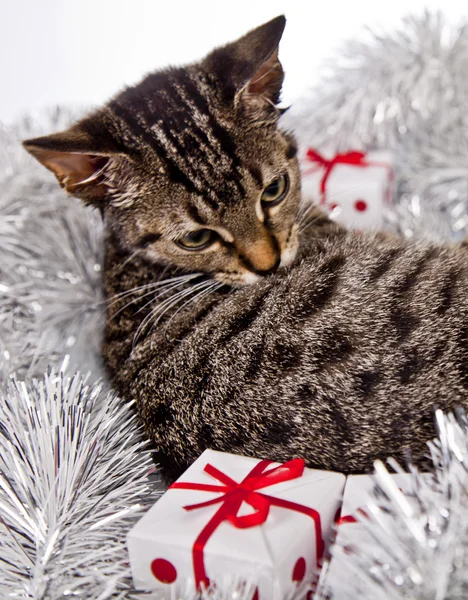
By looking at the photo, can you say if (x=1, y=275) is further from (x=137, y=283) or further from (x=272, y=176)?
(x=272, y=176)

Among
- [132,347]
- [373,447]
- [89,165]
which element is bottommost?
[373,447]

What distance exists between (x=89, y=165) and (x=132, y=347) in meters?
0.31

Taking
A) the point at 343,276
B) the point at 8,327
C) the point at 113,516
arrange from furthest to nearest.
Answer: the point at 8,327 < the point at 343,276 < the point at 113,516

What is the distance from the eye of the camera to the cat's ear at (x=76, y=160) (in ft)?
2.95

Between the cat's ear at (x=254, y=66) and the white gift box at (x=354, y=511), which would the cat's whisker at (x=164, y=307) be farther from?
the white gift box at (x=354, y=511)

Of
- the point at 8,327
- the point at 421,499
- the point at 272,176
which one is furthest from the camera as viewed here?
the point at 8,327

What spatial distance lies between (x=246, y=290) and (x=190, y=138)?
26 centimetres

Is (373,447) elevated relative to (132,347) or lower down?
lower down

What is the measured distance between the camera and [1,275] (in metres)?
1.29

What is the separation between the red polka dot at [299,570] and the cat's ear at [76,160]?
619 mm

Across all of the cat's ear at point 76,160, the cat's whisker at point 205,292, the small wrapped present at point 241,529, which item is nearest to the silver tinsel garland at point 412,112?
the cat's whisker at point 205,292

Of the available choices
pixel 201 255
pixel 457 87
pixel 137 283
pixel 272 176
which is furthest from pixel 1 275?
pixel 457 87

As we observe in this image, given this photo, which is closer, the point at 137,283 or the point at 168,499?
the point at 168,499

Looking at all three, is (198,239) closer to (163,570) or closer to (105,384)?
(105,384)
